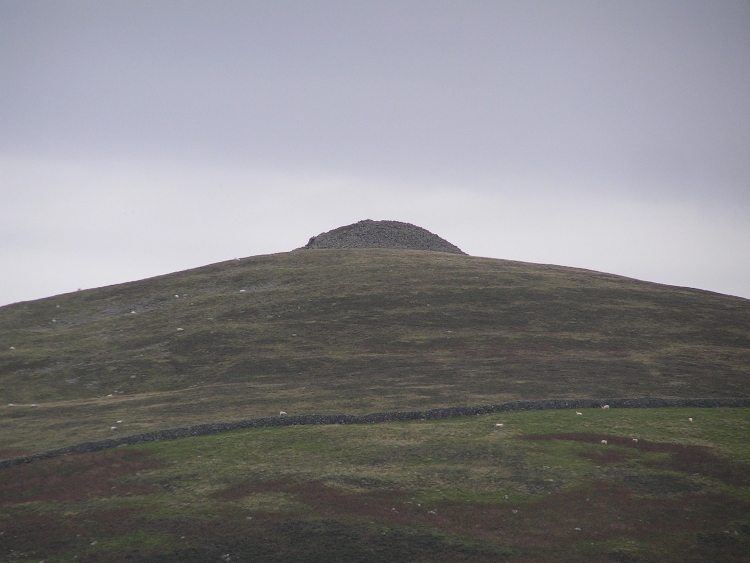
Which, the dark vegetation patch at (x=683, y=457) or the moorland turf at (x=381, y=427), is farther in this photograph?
the dark vegetation patch at (x=683, y=457)

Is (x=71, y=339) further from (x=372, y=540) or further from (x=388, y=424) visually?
(x=372, y=540)

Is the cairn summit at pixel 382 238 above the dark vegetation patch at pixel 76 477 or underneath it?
above

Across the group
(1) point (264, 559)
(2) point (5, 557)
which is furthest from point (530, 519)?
(2) point (5, 557)

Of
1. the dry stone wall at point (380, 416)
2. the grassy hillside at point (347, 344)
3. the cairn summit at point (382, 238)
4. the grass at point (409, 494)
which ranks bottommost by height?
the grass at point (409, 494)

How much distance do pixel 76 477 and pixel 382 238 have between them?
254 ft

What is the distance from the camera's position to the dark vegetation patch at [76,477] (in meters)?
30.0

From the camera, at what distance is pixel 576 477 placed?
3012 centimetres

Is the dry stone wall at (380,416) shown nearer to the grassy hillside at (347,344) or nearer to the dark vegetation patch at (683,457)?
the grassy hillside at (347,344)

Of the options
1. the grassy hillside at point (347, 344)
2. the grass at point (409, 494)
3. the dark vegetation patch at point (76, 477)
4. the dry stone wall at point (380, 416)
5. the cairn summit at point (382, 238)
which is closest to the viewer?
the grass at point (409, 494)

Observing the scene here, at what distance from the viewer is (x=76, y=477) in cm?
3175

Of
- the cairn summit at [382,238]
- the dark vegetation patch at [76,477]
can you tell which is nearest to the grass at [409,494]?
the dark vegetation patch at [76,477]

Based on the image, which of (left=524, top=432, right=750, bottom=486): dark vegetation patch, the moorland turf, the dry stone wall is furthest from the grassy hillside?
A: (left=524, top=432, right=750, bottom=486): dark vegetation patch

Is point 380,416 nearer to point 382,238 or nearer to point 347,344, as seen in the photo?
point 347,344

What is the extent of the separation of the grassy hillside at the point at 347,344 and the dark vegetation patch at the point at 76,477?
3.83 metres
